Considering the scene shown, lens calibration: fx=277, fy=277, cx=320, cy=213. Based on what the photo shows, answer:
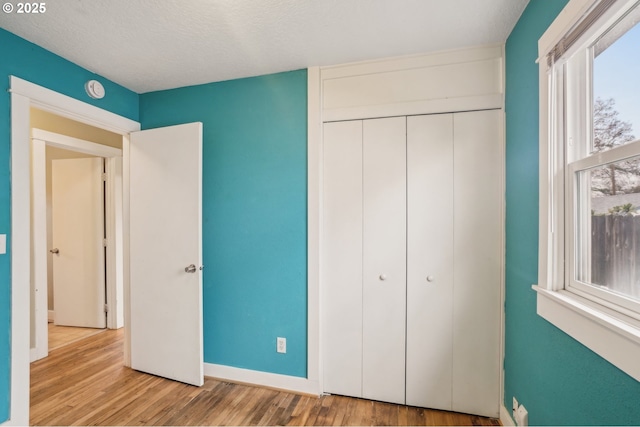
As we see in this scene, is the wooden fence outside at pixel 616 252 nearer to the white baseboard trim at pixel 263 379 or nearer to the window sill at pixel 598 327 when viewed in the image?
the window sill at pixel 598 327

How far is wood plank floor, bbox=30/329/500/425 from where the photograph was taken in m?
1.76

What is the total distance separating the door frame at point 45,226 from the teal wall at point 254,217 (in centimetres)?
140

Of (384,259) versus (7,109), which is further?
(384,259)

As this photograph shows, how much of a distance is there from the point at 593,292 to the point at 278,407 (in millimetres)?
1869

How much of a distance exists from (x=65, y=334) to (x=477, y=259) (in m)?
4.20

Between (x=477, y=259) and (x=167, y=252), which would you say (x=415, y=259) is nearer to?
(x=477, y=259)

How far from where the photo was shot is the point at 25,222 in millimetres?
1669

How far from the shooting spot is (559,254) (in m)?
1.20

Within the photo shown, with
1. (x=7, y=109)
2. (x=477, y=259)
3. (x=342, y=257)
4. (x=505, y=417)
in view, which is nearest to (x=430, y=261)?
(x=477, y=259)

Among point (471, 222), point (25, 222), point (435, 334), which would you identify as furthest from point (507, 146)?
point (25, 222)

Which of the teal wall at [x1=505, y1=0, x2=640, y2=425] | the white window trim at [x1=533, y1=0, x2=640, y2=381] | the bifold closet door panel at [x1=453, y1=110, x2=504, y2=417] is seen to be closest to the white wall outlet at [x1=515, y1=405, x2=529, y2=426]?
the teal wall at [x1=505, y1=0, x2=640, y2=425]

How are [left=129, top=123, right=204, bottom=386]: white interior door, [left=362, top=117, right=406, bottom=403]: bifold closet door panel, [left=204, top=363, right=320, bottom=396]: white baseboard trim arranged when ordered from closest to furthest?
[left=362, top=117, right=406, bottom=403]: bifold closet door panel, [left=204, top=363, right=320, bottom=396]: white baseboard trim, [left=129, top=123, right=204, bottom=386]: white interior door

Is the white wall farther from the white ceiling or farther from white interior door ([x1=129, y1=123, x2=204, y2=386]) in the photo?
the white ceiling

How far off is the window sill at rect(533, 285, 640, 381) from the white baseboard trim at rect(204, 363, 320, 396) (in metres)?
1.56
